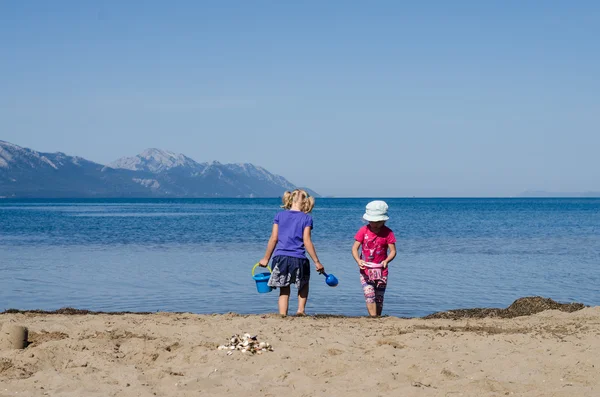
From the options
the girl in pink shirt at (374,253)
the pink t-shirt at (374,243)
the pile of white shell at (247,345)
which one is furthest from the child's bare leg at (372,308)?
the pile of white shell at (247,345)

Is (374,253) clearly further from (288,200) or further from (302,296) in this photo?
(288,200)

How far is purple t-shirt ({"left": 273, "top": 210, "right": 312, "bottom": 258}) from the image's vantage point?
9211 mm

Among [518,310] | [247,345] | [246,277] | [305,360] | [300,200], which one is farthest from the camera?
[246,277]

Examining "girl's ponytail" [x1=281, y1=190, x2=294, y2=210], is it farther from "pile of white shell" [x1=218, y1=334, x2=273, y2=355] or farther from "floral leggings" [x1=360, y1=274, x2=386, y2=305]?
"pile of white shell" [x1=218, y1=334, x2=273, y2=355]

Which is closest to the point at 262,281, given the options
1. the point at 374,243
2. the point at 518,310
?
the point at 374,243

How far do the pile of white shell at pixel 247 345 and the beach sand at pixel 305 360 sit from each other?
0.10 metres

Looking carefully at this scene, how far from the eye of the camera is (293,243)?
9227mm

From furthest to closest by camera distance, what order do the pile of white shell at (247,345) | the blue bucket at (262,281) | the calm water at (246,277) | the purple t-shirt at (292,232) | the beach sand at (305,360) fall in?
the calm water at (246,277)
the blue bucket at (262,281)
the purple t-shirt at (292,232)
the pile of white shell at (247,345)
the beach sand at (305,360)

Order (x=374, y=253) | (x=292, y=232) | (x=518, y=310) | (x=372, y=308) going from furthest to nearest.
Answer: (x=518, y=310), (x=372, y=308), (x=374, y=253), (x=292, y=232)

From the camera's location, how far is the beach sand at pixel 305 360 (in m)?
5.96

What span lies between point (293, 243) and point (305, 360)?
2682 mm

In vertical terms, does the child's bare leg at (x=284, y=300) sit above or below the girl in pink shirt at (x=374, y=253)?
below

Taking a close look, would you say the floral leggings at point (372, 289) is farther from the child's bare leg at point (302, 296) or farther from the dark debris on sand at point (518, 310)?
the dark debris on sand at point (518, 310)

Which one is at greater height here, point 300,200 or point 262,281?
point 300,200
